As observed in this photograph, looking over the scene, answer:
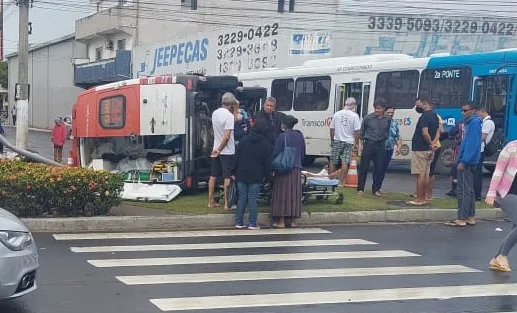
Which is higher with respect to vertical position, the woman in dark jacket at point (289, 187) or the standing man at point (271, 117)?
the standing man at point (271, 117)

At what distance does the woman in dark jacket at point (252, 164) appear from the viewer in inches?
435

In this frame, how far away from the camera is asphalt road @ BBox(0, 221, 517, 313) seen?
6.88 meters

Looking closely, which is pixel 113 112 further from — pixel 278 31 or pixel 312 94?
pixel 278 31

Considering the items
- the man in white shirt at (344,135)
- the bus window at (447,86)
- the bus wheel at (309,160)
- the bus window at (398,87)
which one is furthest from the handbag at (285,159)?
the bus wheel at (309,160)

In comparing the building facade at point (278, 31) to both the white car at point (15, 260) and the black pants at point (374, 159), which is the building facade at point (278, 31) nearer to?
the black pants at point (374, 159)

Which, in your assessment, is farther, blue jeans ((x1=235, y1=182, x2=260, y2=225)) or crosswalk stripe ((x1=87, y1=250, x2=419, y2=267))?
blue jeans ((x1=235, y1=182, x2=260, y2=225))

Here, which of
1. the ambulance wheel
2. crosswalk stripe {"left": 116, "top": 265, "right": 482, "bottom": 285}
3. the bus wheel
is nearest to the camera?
crosswalk stripe {"left": 116, "top": 265, "right": 482, "bottom": 285}

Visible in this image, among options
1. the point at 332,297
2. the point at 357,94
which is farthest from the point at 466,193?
the point at 357,94

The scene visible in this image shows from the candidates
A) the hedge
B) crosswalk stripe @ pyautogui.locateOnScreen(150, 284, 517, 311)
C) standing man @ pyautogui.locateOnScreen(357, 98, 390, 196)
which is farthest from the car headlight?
standing man @ pyautogui.locateOnScreen(357, 98, 390, 196)

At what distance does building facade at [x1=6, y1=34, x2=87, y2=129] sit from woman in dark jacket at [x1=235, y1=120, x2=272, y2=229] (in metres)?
44.0

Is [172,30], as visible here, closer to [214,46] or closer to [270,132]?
[214,46]

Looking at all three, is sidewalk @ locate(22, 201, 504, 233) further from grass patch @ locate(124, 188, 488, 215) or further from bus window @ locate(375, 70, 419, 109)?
bus window @ locate(375, 70, 419, 109)

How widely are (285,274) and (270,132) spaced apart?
350 centimetres

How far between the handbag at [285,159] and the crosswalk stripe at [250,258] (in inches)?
81.4
